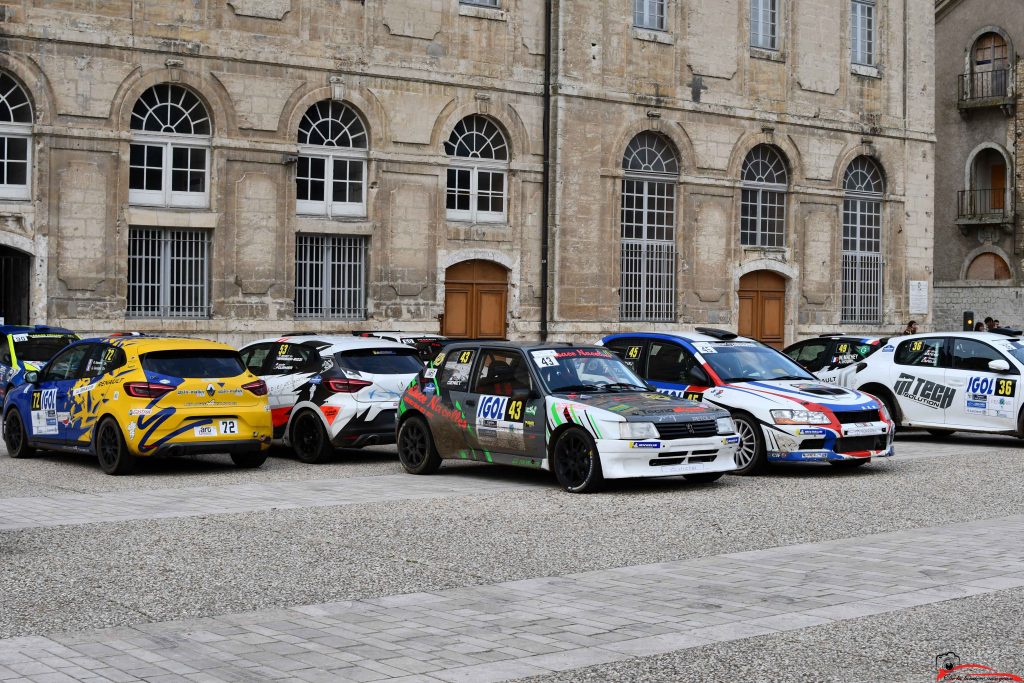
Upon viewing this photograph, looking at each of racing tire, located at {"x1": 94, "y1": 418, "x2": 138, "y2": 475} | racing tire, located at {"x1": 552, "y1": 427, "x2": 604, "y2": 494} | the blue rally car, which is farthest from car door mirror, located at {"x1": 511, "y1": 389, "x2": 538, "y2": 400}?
the blue rally car

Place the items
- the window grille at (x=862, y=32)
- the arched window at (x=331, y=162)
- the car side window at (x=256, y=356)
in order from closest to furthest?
the car side window at (x=256, y=356) → the arched window at (x=331, y=162) → the window grille at (x=862, y=32)

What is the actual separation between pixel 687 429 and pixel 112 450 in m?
6.20

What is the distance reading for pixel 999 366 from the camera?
1916cm

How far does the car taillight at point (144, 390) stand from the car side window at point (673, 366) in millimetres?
5778

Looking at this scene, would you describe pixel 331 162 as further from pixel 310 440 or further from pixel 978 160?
pixel 978 160

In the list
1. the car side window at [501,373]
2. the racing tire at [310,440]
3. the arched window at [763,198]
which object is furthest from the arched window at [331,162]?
the car side window at [501,373]

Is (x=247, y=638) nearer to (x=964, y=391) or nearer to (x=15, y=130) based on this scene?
(x=964, y=391)

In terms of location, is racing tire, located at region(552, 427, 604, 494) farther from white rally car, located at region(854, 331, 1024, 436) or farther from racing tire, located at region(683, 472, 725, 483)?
white rally car, located at region(854, 331, 1024, 436)

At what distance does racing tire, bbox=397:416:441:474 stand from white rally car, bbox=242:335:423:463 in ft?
3.45

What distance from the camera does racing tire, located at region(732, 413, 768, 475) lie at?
15797 millimetres

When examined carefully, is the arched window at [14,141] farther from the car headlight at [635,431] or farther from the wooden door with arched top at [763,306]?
the wooden door with arched top at [763,306]

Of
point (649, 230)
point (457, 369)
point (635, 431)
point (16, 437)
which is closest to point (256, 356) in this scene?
point (16, 437)

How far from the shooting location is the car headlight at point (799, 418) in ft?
51.4

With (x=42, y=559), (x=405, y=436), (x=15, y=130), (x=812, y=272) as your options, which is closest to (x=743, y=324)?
(x=812, y=272)
